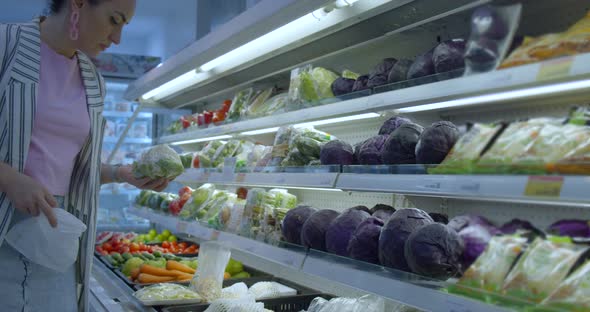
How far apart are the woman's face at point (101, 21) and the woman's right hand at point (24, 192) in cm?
51

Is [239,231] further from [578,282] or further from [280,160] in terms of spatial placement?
[578,282]

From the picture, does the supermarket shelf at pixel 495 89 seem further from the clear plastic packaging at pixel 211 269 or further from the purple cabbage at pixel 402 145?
the clear plastic packaging at pixel 211 269

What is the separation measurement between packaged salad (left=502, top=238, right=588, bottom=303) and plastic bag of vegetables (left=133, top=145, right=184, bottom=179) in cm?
158

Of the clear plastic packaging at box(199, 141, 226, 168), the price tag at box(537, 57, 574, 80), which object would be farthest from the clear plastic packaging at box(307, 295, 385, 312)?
the clear plastic packaging at box(199, 141, 226, 168)

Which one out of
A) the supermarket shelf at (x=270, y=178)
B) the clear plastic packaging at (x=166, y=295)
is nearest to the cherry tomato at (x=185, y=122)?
the supermarket shelf at (x=270, y=178)

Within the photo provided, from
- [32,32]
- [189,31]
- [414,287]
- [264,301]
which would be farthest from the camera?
[189,31]

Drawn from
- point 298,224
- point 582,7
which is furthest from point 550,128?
point 298,224

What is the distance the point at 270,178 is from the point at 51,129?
A: 98 cm

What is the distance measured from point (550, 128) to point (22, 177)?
146 cm

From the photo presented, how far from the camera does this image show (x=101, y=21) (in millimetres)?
1812

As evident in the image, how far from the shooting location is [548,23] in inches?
49.6

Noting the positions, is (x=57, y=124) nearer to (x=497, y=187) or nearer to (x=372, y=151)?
(x=372, y=151)

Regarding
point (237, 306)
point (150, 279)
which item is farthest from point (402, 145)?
point (150, 279)

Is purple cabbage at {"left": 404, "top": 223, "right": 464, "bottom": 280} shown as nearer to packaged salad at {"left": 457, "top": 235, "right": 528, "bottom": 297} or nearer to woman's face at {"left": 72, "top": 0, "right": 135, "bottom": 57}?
packaged salad at {"left": 457, "top": 235, "right": 528, "bottom": 297}
